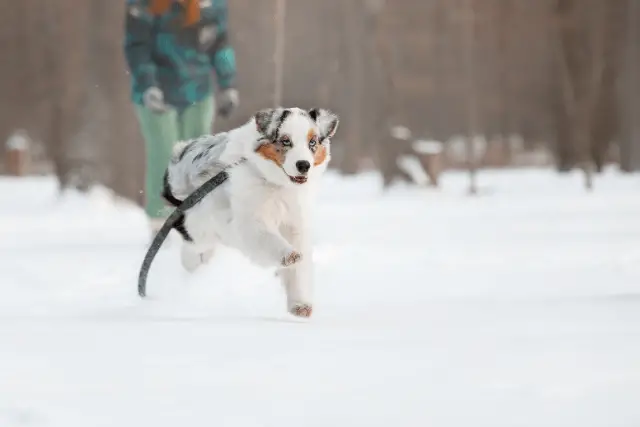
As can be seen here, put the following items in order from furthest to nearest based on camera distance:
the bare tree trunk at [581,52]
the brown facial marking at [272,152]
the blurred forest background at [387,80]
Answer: the bare tree trunk at [581,52]
the blurred forest background at [387,80]
the brown facial marking at [272,152]

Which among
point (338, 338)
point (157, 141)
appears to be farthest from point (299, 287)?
point (157, 141)

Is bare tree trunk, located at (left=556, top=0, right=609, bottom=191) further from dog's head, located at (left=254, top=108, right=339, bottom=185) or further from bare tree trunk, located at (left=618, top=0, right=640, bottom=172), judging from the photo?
dog's head, located at (left=254, top=108, right=339, bottom=185)

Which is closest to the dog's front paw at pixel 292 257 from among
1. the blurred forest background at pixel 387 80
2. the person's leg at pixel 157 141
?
the person's leg at pixel 157 141

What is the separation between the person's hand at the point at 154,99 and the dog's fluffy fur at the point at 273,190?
1496 mm

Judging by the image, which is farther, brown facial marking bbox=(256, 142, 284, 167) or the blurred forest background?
the blurred forest background

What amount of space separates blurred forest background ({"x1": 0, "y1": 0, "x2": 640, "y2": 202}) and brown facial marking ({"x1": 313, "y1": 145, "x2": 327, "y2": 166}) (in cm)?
819

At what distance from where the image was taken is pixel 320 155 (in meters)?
4.20

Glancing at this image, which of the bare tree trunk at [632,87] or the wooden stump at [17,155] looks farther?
the wooden stump at [17,155]

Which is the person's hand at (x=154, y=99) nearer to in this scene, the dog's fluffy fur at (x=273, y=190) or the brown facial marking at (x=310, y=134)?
the dog's fluffy fur at (x=273, y=190)

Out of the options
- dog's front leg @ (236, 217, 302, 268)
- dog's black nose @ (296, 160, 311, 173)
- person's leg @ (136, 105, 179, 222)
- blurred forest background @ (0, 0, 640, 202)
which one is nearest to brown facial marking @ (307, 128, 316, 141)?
dog's black nose @ (296, 160, 311, 173)

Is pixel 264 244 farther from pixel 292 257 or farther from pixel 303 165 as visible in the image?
pixel 303 165

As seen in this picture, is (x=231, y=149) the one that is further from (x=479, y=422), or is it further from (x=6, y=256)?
(x=6, y=256)

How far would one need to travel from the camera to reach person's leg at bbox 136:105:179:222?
22.2 ft

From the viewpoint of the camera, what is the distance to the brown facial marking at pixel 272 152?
4.12m
